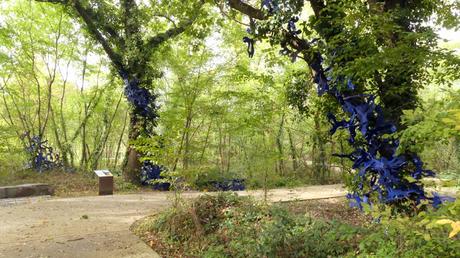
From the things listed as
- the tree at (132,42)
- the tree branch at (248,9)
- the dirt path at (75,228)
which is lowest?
the dirt path at (75,228)

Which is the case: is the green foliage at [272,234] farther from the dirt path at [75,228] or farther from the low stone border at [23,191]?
the low stone border at [23,191]

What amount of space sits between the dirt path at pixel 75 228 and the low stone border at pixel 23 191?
3.55 feet

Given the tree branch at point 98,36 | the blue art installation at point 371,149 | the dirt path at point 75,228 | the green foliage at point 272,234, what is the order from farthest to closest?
1. the tree branch at point 98,36
2. the dirt path at point 75,228
3. the blue art installation at point 371,149
4. the green foliage at point 272,234

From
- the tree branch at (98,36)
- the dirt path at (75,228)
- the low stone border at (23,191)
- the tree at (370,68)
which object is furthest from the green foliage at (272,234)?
the tree branch at (98,36)

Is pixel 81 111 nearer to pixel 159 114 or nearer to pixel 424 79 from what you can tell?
pixel 159 114

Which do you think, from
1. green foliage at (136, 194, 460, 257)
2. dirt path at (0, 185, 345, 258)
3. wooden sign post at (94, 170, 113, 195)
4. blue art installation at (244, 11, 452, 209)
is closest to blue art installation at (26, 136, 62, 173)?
wooden sign post at (94, 170, 113, 195)

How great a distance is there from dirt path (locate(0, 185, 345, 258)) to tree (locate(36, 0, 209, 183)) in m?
3.03

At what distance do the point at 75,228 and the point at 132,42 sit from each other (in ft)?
19.1

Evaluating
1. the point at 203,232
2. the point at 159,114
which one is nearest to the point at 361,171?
the point at 203,232

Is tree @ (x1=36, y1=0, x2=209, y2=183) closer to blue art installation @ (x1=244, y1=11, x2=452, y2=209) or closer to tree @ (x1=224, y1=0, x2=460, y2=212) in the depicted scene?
tree @ (x1=224, y1=0, x2=460, y2=212)

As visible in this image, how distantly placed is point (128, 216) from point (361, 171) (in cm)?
395

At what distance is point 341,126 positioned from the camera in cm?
415

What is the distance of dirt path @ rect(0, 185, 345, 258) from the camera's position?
4.08m

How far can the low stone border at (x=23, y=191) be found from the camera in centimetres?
852
